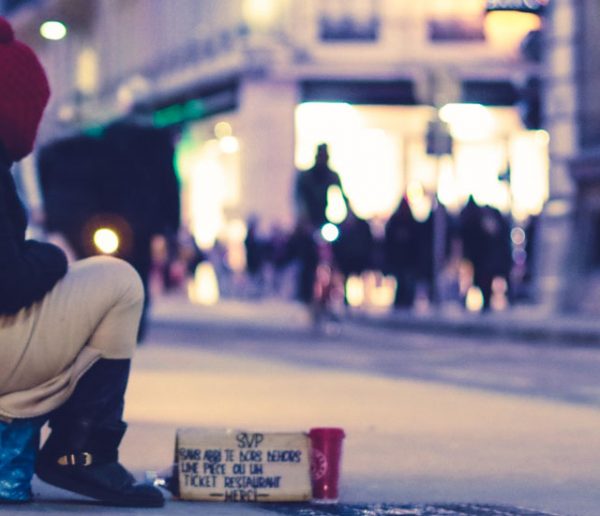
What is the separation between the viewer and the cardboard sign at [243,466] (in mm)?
5793

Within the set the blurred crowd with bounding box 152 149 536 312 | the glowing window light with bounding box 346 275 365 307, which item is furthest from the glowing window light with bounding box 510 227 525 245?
the glowing window light with bounding box 346 275 365 307

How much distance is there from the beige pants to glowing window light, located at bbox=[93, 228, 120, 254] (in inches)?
286

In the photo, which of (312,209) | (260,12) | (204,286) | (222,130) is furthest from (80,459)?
(204,286)

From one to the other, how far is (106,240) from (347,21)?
29.4m

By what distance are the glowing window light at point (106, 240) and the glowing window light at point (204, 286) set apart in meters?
22.3

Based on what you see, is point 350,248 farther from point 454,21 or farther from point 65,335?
point 65,335

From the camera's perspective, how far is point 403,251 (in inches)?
1070

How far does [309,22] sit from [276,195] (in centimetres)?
362

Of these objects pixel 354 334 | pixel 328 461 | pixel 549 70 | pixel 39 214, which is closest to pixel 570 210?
pixel 549 70

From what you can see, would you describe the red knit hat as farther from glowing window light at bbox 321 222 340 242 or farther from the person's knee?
glowing window light at bbox 321 222 340 242

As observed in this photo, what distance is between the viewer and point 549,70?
25.5 m

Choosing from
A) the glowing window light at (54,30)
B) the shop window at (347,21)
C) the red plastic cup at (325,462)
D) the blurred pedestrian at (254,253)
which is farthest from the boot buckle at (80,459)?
the glowing window light at (54,30)

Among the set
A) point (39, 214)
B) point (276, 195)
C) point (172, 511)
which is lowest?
point (172, 511)

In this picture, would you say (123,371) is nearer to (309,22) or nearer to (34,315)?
(34,315)
